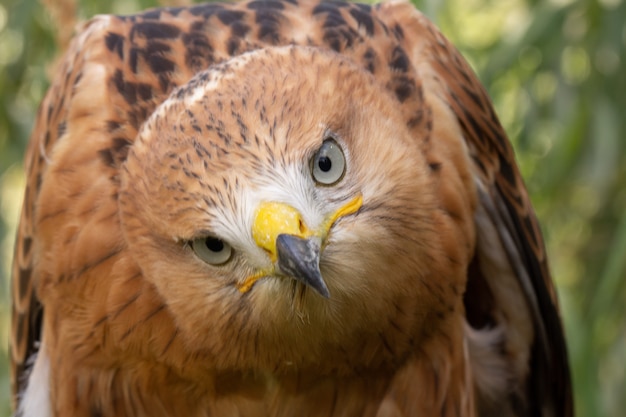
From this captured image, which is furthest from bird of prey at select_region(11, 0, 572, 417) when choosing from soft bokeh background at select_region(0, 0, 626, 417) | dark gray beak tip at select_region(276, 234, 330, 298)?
soft bokeh background at select_region(0, 0, 626, 417)

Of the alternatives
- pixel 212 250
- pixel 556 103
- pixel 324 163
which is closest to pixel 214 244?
pixel 212 250

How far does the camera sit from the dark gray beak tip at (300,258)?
2301mm

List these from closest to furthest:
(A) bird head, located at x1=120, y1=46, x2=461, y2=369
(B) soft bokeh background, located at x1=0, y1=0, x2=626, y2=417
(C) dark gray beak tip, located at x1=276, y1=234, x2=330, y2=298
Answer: (C) dark gray beak tip, located at x1=276, y1=234, x2=330, y2=298 → (A) bird head, located at x1=120, y1=46, x2=461, y2=369 → (B) soft bokeh background, located at x1=0, y1=0, x2=626, y2=417

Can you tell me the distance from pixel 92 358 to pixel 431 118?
46.4 inches

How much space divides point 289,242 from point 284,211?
81 mm

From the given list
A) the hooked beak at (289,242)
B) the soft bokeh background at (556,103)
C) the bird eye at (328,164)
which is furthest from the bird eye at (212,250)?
the soft bokeh background at (556,103)

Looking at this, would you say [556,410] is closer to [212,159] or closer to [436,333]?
[436,333]

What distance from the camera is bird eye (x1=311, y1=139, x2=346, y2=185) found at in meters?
2.49

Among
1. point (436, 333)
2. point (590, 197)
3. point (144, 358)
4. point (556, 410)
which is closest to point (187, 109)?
point (144, 358)

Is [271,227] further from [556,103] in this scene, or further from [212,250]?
[556,103]

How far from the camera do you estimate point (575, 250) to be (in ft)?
20.5

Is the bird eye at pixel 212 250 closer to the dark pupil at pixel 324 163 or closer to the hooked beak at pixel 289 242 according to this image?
the hooked beak at pixel 289 242

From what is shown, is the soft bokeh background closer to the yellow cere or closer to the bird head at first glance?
the bird head

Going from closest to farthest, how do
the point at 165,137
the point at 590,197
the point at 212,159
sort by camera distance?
1. the point at 212,159
2. the point at 165,137
3. the point at 590,197
